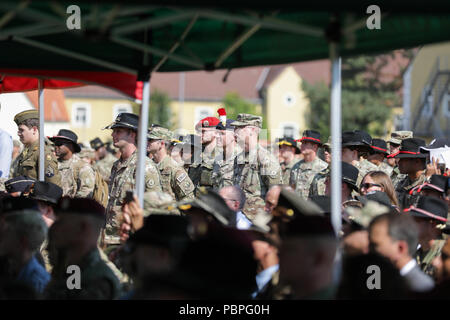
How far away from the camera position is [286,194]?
4.94 m

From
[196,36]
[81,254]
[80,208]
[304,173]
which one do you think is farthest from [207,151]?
[81,254]

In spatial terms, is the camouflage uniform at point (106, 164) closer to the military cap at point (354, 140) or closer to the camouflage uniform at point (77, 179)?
the camouflage uniform at point (77, 179)

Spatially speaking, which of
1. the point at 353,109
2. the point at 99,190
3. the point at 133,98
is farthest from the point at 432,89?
the point at 133,98

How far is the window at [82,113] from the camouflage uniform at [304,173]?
56407 millimetres

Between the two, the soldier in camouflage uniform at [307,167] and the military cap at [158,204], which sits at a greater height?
the soldier in camouflage uniform at [307,167]

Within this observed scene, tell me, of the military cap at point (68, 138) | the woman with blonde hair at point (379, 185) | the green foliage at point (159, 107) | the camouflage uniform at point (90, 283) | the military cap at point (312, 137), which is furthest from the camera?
the green foliage at point (159, 107)

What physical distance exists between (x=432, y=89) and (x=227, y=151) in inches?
1168

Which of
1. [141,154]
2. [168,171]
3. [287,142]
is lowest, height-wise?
[168,171]

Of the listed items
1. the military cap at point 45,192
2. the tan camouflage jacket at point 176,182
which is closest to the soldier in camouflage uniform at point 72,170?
the tan camouflage jacket at point 176,182

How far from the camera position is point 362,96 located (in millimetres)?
58719

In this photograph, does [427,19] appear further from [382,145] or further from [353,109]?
[353,109]

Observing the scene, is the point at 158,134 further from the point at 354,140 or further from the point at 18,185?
the point at 354,140

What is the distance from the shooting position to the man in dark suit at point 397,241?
14.5 ft

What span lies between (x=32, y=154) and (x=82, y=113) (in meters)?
57.6
